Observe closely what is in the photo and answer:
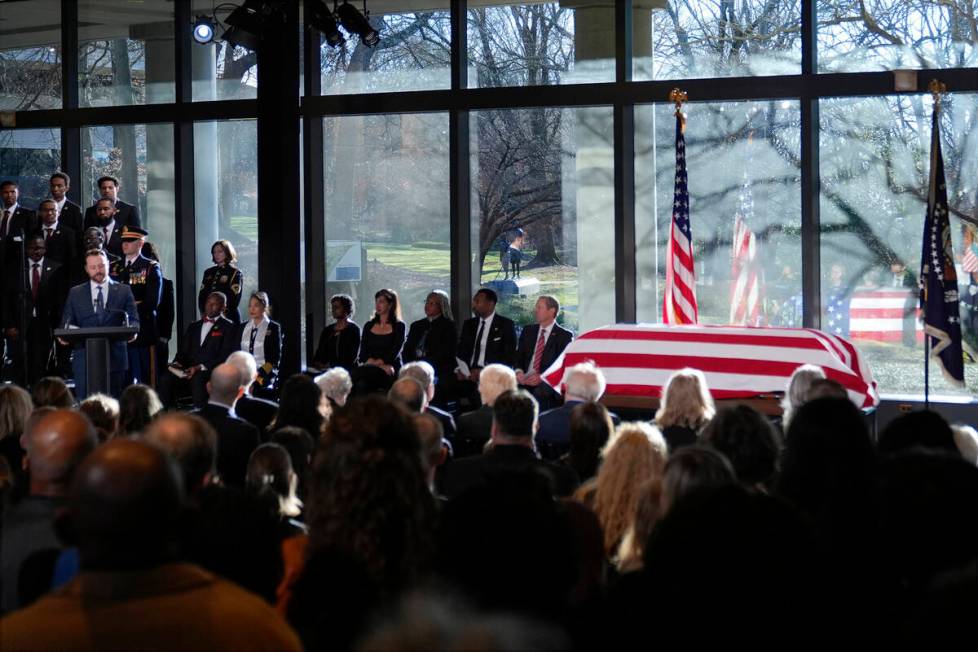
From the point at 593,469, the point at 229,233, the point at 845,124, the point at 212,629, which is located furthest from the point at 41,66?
the point at 212,629

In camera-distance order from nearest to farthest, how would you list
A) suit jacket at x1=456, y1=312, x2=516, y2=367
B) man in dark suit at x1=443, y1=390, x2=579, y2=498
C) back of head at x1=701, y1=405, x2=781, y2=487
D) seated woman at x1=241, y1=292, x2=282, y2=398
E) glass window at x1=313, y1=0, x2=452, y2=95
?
back of head at x1=701, y1=405, x2=781, y2=487 → man in dark suit at x1=443, y1=390, x2=579, y2=498 → suit jacket at x1=456, y1=312, x2=516, y2=367 → seated woman at x1=241, y1=292, x2=282, y2=398 → glass window at x1=313, y1=0, x2=452, y2=95

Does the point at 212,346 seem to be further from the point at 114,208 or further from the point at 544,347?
the point at 544,347

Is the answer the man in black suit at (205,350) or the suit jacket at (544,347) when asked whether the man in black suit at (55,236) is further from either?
the suit jacket at (544,347)

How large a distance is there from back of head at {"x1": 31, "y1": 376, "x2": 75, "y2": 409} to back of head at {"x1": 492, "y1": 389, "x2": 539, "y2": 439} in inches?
82.5

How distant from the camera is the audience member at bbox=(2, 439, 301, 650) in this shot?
157cm

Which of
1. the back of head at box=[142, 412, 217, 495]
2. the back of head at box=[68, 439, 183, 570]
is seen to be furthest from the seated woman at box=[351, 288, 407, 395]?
the back of head at box=[68, 439, 183, 570]

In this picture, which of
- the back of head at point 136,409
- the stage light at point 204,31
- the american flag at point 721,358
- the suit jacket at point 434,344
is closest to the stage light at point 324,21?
the stage light at point 204,31

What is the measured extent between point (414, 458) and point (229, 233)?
8.65m

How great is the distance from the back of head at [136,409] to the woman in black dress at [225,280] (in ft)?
15.0

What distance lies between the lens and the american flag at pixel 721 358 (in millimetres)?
7438

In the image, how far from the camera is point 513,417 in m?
4.09

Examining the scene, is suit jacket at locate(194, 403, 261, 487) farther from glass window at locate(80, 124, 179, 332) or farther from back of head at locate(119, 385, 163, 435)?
glass window at locate(80, 124, 179, 332)

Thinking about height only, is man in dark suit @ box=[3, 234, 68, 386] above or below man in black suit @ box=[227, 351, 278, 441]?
above

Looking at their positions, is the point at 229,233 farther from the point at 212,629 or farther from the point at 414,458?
the point at 212,629
